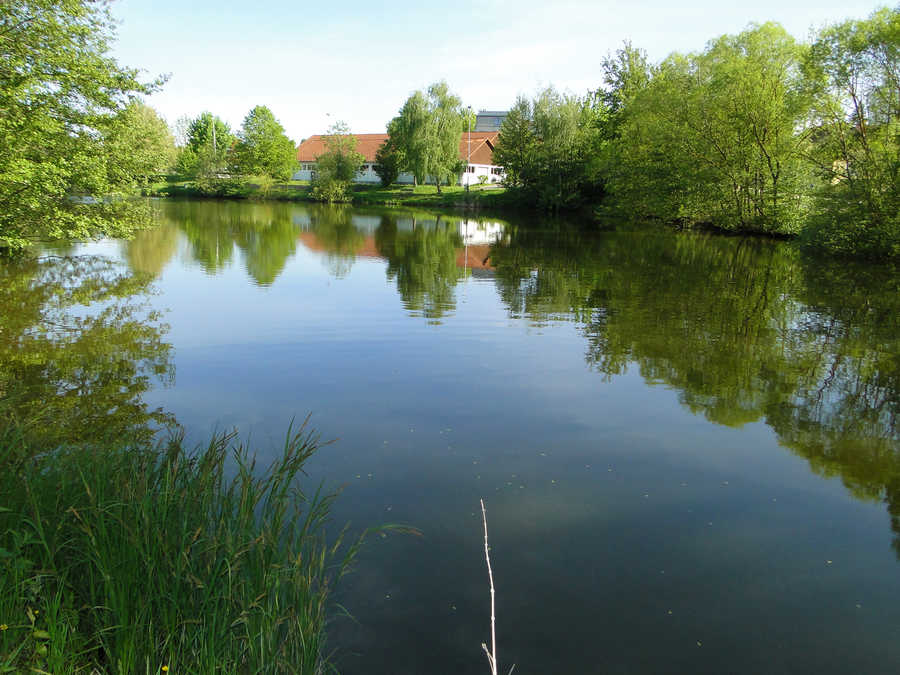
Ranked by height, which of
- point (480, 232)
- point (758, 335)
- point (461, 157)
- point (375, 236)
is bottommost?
point (758, 335)

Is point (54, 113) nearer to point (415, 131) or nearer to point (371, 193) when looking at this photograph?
point (415, 131)

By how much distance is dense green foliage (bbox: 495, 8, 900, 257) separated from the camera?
30.3 m

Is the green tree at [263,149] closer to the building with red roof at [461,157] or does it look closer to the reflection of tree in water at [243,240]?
the building with red roof at [461,157]

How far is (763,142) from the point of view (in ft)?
131

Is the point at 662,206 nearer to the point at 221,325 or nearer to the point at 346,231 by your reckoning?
the point at 346,231

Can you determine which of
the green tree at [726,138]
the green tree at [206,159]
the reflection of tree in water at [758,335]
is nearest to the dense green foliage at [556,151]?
the green tree at [726,138]

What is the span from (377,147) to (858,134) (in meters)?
79.4

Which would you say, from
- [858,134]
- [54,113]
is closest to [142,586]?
[54,113]

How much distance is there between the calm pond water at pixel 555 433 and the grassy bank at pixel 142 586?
901mm

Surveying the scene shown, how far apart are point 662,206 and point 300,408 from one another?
142 ft

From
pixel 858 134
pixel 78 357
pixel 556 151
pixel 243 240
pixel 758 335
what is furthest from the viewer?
pixel 556 151

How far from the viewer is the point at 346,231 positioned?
140ft

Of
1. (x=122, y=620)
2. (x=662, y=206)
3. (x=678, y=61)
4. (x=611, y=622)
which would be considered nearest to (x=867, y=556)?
(x=611, y=622)

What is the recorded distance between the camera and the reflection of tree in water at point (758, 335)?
30.0 feet
